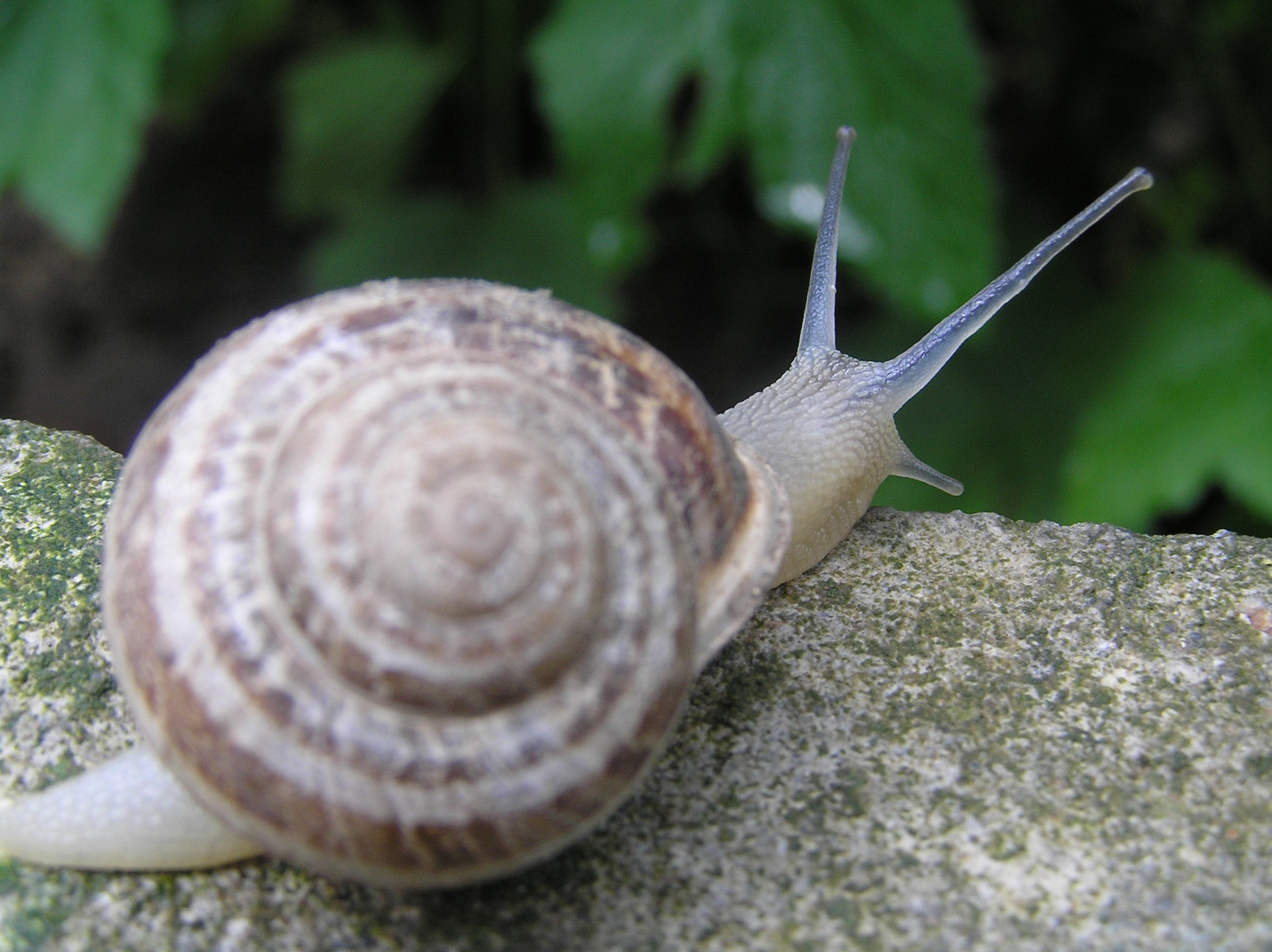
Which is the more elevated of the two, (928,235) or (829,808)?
(928,235)

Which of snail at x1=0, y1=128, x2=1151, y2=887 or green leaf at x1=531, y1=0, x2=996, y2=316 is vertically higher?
green leaf at x1=531, y1=0, x2=996, y2=316

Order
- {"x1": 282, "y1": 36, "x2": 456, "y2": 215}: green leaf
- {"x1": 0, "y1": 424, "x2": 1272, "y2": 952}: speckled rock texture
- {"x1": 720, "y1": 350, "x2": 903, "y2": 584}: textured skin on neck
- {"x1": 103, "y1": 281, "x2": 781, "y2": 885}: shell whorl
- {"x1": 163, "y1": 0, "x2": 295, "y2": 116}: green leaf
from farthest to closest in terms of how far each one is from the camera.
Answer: {"x1": 282, "y1": 36, "x2": 456, "y2": 215}: green leaf < {"x1": 163, "y1": 0, "x2": 295, "y2": 116}: green leaf < {"x1": 720, "y1": 350, "x2": 903, "y2": 584}: textured skin on neck < {"x1": 0, "y1": 424, "x2": 1272, "y2": 952}: speckled rock texture < {"x1": 103, "y1": 281, "x2": 781, "y2": 885}: shell whorl

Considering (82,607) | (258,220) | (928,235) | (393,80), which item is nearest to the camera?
(82,607)

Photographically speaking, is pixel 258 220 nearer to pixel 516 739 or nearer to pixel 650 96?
pixel 650 96

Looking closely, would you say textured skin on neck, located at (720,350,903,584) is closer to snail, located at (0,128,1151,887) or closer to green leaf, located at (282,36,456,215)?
snail, located at (0,128,1151,887)

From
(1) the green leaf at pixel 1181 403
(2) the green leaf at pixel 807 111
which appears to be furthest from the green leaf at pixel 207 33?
(1) the green leaf at pixel 1181 403

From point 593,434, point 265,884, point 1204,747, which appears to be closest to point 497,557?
point 593,434

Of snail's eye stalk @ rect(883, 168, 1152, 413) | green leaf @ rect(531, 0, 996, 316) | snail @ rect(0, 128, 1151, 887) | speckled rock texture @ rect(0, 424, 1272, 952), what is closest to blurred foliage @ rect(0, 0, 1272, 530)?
green leaf @ rect(531, 0, 996, 316)

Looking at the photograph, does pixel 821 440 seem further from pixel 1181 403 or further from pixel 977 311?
pixel 1181 403
